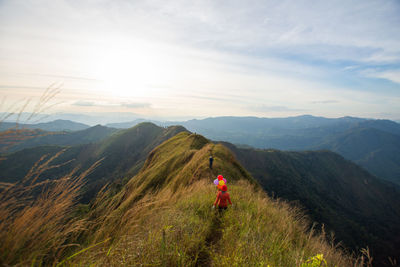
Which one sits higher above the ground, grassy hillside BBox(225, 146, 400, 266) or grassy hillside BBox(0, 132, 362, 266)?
grassy hillside BBox(0, 132, 362, 266)

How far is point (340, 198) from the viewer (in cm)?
16988

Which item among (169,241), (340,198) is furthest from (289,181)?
(169,241)

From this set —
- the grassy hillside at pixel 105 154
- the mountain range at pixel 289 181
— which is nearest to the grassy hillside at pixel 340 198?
the mountain range at pixel 289 181

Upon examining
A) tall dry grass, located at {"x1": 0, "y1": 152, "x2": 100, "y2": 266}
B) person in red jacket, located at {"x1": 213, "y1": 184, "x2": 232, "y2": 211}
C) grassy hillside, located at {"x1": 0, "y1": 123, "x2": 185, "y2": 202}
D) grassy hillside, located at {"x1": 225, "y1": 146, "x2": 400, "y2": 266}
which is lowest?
grassy hillside, located at {"x1": 225, "y1": 146, "x2": 400, "y2": 266}

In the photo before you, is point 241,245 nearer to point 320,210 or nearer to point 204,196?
point 204,196

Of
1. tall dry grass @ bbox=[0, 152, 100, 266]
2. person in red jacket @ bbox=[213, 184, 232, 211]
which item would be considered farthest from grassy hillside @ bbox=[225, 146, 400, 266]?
tall dry grass @ bbox=[0, 152, 100, 266]

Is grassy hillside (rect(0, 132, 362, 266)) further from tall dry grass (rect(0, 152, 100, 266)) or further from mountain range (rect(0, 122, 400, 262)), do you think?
mountain range (rect(0, 122, 400, 262))

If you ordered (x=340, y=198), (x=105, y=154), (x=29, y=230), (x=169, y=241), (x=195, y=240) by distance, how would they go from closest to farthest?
(x=29, y=230), (x=169, y=241), (x=195, y=240), (x=105, y=154), (x=340, y=198)

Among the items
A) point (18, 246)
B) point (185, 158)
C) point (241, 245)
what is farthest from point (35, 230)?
point (185, 158)

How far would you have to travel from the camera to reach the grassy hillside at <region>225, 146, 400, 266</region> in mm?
101938

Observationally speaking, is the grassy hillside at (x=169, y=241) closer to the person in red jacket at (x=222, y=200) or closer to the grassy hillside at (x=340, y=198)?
the person in red jacket at (x=222, y=200)

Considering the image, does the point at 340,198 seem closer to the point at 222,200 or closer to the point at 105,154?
the point at 105,154

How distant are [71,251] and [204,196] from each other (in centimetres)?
410

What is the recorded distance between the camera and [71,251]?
2928 mm
